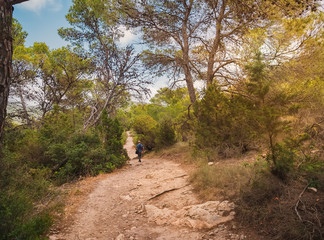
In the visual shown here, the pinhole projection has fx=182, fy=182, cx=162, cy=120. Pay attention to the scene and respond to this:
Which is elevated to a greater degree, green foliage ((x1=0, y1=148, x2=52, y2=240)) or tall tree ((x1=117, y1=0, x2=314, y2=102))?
tall tree ((x1=117, y1=0, x2=314, y2=102))

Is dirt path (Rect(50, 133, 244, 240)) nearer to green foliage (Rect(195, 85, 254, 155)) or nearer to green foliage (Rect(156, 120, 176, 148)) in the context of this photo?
green foliage (Rect(195, 85, 254, 155))

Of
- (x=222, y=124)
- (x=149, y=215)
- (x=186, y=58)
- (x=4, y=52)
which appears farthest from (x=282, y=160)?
(x=186, y=58)

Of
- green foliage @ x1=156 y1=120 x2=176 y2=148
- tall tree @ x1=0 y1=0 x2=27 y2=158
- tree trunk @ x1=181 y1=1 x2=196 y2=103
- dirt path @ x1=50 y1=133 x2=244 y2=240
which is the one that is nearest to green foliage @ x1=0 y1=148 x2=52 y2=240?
dirt path @ x1=50 y1=133 x2=244 y2=240

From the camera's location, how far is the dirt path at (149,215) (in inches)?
127

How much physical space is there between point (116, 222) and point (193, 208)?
169cm

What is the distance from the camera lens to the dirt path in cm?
322

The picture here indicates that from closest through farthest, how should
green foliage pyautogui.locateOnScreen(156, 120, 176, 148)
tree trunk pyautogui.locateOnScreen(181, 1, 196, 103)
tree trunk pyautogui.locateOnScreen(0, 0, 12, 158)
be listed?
tree trunk pyautogui.locateOnScreen(0, 0, 12, 158), tree trunk pyautogui.locateOnScreen(181, 1, 196, 103), green foliage pyautogui.locateOnScreen(156, 120, 176, 148)

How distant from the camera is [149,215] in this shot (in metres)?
4.06

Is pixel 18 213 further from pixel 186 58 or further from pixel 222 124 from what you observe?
pixel 186 58

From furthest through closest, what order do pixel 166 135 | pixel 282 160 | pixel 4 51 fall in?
pixel 166 135 → pixel 282 160 → pixel 4 51

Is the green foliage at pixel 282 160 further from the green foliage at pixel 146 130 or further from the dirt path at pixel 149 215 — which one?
the green foliage at pixel 146 130

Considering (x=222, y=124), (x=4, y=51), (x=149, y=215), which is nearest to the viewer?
(x=4, y=51)

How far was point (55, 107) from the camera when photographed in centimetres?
980

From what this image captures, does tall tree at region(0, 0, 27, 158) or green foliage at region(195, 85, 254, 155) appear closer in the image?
tall tree at region(0, 0, 27, 158)
